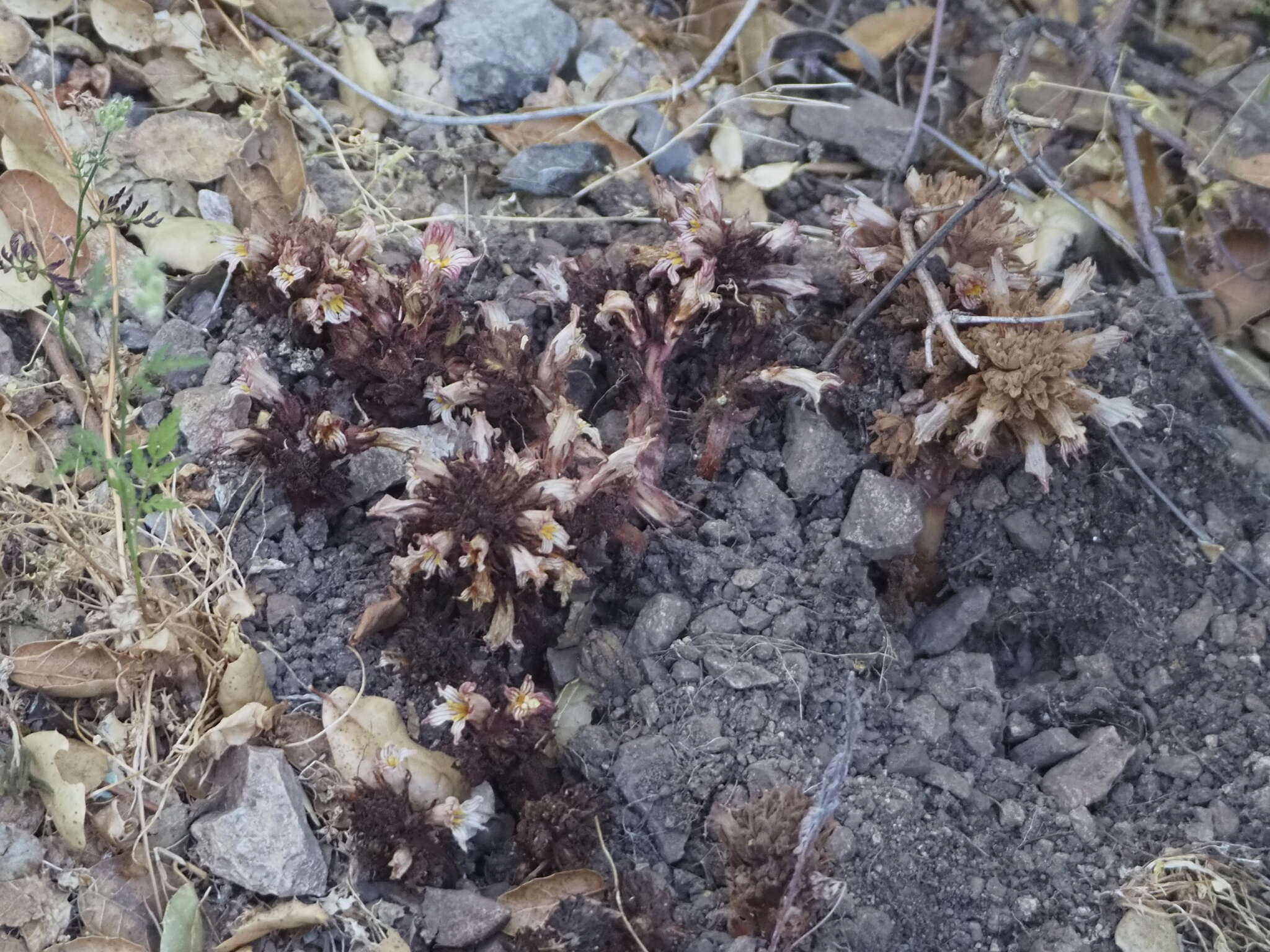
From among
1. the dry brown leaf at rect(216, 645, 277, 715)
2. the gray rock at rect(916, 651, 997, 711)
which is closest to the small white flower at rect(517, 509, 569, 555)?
the dry brown leaf at rect(216, 645, 277, 715)

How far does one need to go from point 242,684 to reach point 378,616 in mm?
334

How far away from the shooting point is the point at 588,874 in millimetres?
2492

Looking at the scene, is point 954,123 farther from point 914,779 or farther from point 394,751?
point 394,751

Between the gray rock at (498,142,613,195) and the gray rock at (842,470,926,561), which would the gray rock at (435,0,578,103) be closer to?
the gray rock at (498,142,613,195)

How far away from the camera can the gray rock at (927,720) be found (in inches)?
108

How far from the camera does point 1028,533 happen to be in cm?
300

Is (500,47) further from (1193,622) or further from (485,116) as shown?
(1193,622)

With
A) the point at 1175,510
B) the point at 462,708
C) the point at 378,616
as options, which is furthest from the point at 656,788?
the point at 1175,510

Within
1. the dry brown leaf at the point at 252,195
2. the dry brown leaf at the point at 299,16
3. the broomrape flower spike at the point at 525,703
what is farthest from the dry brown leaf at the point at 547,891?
the dry brown leaf at the point at 299,16

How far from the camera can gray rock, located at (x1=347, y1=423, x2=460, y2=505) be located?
2.97m

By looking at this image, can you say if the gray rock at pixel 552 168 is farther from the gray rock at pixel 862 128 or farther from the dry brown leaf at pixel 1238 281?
the dry brown leaf at pixel 1238 281

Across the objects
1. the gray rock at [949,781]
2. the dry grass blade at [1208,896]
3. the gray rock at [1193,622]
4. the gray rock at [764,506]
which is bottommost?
the dry grass blade at [1208,896]

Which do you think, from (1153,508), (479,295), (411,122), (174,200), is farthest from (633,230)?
(1153,508)

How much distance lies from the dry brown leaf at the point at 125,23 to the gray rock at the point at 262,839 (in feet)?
7.25
